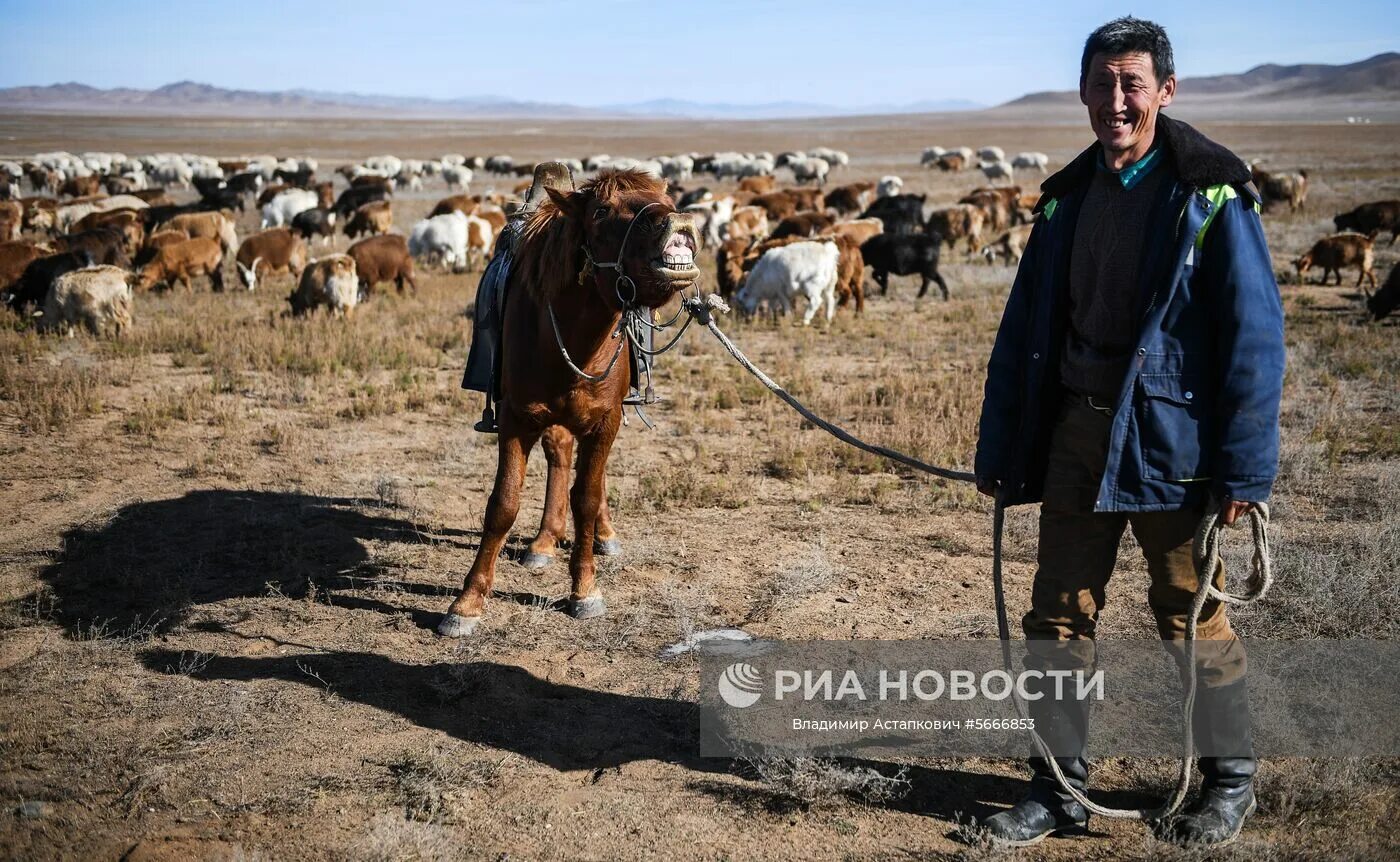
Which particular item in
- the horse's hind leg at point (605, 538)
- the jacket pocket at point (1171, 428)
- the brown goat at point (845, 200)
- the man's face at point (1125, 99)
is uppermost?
the brown goat at point (845, 200)

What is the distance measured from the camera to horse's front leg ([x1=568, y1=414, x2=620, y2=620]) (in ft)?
17.5

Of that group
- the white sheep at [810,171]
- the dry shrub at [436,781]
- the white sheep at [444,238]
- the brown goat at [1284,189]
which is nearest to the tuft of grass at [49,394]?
the dry shrub at [436,781]

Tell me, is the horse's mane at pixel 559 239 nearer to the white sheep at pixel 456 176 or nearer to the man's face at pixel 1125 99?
the man's face at pixel 1125 99

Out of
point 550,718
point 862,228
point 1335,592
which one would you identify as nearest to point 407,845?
point 550,718

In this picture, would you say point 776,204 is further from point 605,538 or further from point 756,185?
point 605,538

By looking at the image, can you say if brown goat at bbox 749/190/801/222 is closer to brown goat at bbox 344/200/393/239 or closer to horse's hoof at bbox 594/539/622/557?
brown goat at bbox 344/200/393/239

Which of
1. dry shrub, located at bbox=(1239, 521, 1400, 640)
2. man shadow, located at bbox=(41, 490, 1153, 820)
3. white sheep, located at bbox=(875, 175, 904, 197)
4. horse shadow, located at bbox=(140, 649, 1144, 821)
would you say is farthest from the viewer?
white sheep, located at bbox=(875, 175, 904, 197)

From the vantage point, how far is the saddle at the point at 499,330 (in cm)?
545

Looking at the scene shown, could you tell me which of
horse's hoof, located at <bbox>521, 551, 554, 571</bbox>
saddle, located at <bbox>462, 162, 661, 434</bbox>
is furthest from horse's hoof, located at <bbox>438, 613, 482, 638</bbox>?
saddle, located at <bbox>462, 162, 661, 434</bbox>

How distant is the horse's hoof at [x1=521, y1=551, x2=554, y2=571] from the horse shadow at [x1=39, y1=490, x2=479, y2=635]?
1.88 ft

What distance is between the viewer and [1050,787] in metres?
3.46

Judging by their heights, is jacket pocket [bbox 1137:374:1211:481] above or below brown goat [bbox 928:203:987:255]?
below

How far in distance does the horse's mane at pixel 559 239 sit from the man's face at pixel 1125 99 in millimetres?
2048

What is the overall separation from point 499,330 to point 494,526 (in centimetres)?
106
